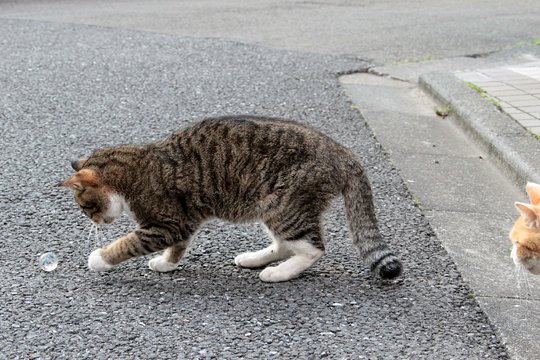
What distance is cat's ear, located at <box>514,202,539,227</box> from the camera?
3.35 meters

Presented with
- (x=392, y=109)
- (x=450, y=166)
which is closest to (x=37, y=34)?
(x=392, y=109)

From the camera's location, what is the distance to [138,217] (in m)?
4.30

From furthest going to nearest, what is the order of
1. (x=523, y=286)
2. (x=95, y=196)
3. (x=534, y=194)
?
(x=95, y=196), (x=523, y=286), (x=534, y=194)

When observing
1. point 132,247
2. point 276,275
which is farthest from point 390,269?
point 132,247

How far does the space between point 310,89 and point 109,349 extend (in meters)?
4.83

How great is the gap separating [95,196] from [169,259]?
493mm

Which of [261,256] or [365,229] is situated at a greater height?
[365,229]

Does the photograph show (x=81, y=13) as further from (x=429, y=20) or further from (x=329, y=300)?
(x=329, y=300)

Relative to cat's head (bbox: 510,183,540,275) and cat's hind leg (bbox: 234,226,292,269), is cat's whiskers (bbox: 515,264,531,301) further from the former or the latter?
cat's hind leg (bbox: 234,226,292,269)

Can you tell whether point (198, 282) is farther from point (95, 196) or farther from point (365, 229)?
point (365, 229)

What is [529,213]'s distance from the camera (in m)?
3.37

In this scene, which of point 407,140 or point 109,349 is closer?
point 109,349

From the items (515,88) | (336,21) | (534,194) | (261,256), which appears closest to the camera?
(534,194)

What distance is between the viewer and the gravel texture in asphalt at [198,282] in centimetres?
353
